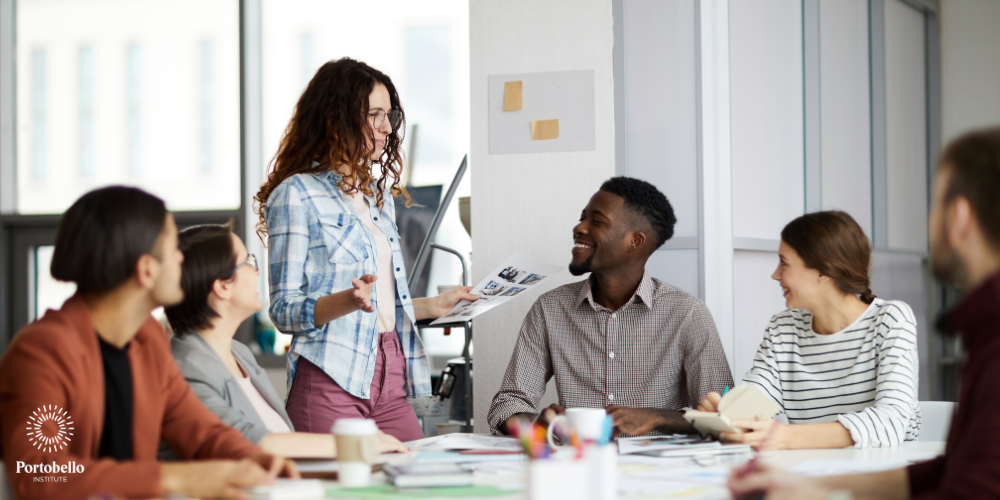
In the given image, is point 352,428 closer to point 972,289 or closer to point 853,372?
point 972,289

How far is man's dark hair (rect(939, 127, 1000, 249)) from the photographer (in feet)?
3.26

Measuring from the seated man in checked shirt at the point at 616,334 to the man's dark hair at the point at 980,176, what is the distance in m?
1.22

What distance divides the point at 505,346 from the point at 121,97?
336 centimetres

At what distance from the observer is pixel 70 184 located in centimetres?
498

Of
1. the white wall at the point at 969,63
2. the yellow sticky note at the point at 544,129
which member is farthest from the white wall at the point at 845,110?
the yellow sticky note at the point at 544,129

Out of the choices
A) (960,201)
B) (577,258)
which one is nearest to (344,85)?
(577,258)

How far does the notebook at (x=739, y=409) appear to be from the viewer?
5.71ft

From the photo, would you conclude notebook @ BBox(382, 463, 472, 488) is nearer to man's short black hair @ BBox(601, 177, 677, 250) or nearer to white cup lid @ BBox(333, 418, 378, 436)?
white cup lid @ BBox(333, 418, 378, 436)

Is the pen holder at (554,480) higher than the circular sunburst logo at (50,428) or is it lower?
lower

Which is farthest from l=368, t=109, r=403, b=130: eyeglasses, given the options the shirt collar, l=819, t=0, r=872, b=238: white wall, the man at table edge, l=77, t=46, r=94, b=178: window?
l=77, t=46, r=94, b=178: window

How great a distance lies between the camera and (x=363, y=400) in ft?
6.91

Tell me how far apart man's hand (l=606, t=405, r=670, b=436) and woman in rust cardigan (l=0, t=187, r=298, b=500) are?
874mm

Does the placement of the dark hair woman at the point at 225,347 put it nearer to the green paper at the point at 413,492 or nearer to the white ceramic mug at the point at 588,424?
the green paper at the point at 413,492

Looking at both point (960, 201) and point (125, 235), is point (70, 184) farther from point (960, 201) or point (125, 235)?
point (960, 201)
